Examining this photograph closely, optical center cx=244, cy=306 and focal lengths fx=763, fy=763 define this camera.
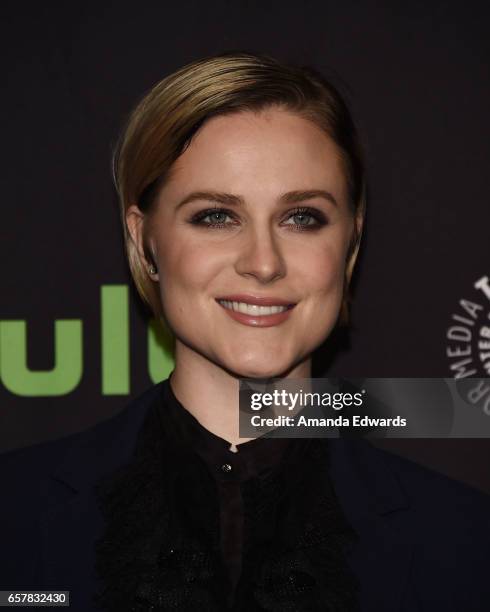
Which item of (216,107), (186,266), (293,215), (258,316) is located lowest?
(258,316)

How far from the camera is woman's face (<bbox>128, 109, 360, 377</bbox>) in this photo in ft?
5.36

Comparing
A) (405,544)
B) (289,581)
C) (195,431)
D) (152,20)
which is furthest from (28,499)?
(152,20)

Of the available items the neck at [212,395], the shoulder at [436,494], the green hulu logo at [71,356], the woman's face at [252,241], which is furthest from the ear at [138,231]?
the shoulder at [436,494]

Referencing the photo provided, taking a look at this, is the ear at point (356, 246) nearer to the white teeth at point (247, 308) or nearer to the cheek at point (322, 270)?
the cheek at point (322, 270)

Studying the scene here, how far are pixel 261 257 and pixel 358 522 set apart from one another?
62 cm

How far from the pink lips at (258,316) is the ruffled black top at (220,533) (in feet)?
0.84

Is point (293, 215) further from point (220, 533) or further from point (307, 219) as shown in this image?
point (220, 533)

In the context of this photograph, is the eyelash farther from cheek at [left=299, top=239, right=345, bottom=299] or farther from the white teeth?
the white teeth

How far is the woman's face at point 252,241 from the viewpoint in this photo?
1.63 m

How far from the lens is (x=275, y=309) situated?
66.7 inches

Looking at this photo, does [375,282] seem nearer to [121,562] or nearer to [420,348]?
[420,348]

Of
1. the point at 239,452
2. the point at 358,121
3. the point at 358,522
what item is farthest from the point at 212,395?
the point at 358,121

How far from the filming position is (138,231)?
1877mm

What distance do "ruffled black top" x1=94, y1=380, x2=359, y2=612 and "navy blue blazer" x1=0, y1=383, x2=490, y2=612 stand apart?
0.16ft
